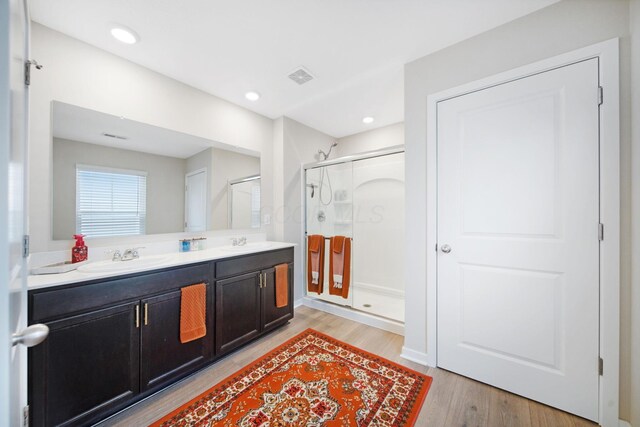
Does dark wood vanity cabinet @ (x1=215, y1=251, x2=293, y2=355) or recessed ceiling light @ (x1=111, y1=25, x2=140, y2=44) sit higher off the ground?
recessed ceiling light @ (x1=111, y1=25, x2=140, y2=44)

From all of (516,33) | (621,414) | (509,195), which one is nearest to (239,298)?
(509,195)

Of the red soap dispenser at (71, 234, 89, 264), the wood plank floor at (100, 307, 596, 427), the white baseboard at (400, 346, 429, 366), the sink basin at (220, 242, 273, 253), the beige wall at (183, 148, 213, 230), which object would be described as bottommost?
the wood plank floor at (100, 307, 596, 427)

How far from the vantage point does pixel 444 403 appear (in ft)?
5.10

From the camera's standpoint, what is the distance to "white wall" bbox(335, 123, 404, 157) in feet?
11.2

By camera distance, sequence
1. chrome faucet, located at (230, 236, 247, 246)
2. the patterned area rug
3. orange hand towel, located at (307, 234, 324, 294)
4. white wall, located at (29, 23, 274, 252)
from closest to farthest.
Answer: the patterned area rug < white wall, located at (29, 23, 274, 252) < chrome faucet, located at (230, 236, 247, 246) < orange hand towel, located at (307, 234, 324, 294)

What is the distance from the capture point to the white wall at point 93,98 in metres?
1.54

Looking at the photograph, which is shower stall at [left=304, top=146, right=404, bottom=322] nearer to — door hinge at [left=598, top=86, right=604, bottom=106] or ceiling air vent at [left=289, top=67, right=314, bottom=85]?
ceiling air vent at [left=289, top=67, right=314, bottom=85]

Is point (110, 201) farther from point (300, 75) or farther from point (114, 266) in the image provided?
point (300, 75)

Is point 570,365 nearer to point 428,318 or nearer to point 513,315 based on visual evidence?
point 513,315

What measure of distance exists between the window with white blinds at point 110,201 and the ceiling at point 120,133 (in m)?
0.22

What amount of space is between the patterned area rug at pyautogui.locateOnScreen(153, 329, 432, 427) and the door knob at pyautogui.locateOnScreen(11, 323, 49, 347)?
121 cm

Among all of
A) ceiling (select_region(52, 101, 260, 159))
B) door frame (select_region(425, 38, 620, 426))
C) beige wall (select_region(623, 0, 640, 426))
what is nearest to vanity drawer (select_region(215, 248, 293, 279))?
ceiling (select_region(52, 101, 260, 159))

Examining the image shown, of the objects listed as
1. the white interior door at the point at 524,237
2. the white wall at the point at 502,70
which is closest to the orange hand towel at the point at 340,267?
the white wall at the point at 502,70

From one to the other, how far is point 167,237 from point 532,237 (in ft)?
9.20
